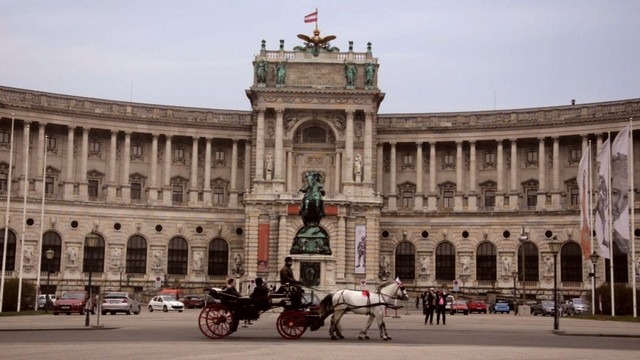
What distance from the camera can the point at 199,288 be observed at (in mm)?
96875

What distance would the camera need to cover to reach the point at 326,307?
3447 centimetres

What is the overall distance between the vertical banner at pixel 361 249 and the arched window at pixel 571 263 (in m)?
19.8

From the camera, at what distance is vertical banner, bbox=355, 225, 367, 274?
9338 centimetres

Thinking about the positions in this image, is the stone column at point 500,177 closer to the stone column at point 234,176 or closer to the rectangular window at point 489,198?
the rectangular window at point 489,198

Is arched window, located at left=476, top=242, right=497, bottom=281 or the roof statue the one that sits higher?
the roof statue

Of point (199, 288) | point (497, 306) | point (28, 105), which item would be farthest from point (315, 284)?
point (28, 105)

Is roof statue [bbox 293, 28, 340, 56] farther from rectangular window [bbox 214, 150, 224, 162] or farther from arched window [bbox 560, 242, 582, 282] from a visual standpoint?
arched window [bbox 560, 242, 582, 282]

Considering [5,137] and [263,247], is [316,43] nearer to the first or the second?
[263,247]

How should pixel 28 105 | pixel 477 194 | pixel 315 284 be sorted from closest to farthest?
pixel 315 284, pixel 28 105, pixel 477 194

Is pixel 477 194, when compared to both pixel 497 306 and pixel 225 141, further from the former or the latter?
pixel 225 141

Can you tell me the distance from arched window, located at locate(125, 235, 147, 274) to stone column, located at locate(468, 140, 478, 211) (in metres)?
34.7

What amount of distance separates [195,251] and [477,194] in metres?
30.5

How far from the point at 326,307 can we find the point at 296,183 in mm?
64048

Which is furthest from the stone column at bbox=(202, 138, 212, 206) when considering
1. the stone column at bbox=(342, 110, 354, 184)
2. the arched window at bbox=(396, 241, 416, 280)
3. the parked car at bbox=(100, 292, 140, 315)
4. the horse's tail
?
the horse's tail
